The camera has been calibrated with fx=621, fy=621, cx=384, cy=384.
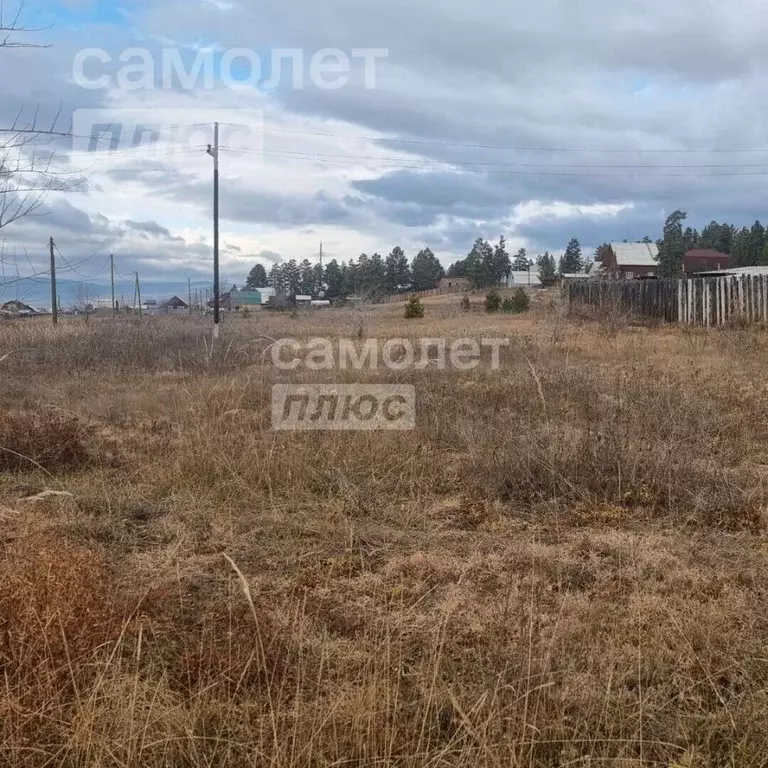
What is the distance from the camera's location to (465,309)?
3469 centimetres

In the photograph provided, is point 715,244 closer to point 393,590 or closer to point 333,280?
point 333,280

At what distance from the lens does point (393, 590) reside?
317 cm

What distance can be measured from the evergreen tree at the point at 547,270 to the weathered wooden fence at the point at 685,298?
126 ft

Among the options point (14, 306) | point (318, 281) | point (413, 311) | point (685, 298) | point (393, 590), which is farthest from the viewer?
point (318, 281)

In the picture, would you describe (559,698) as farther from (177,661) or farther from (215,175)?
(215,175)

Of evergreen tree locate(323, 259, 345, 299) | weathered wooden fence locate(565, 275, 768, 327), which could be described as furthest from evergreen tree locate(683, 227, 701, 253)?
weathered wooden fence locate(565, 275, 768, 327)

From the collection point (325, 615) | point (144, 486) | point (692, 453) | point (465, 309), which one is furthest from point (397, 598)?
point (465, 309)

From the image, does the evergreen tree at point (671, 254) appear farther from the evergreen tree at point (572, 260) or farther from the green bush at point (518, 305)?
the green bush at point (518, 305)

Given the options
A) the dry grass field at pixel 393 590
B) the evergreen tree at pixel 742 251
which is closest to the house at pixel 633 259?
the evergreen tree at pixel 742 251

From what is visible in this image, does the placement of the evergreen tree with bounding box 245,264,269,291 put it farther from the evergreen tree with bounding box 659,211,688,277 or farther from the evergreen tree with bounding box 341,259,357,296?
the evergreen tree with bounding box 659,211,688,277

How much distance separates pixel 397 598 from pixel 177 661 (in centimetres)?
109

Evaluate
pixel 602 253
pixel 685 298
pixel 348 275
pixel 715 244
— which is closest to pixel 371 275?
pixel 348 275

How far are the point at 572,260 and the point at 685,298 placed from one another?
188ft

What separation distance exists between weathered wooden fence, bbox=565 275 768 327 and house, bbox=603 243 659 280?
145 feet
